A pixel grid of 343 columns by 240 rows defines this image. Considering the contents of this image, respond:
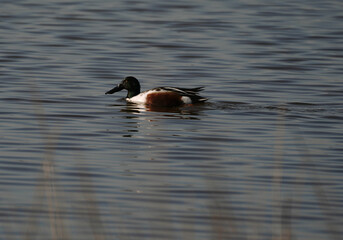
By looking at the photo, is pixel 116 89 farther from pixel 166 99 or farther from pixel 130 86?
pixel 166 99

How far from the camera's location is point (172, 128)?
9812 mm

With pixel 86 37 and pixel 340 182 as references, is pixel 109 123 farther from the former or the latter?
pixel 86 37

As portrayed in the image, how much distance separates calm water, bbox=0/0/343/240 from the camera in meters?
5.94

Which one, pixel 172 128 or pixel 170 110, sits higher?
pixel 172 128

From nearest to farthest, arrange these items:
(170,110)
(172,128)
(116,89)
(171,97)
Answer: (172,128) < (170,110) < (171,97) < (116,89)

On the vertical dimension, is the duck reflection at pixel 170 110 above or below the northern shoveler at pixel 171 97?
below

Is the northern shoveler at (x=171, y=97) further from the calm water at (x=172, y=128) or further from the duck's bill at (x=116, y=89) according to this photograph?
the duck's bill at (x=116, y=89)

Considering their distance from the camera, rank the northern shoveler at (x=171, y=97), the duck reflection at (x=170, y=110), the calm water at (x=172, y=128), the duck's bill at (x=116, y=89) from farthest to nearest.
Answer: the duck's bill at (x=116, y=89)
the northern shoveler at (x=171, y=97)
the duck reflection at (x=170, y=110)
the calm water at (x=172, y=128)

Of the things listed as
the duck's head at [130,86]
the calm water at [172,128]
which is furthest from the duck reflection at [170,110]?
the duck's head at [130,86]

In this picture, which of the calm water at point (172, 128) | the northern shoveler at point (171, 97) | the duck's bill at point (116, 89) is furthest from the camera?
the duck's bill at point (116, 89)

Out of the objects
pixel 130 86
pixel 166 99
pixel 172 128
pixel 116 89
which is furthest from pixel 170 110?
pixel 172 128

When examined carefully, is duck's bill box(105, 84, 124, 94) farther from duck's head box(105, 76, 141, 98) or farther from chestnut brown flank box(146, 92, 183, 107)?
chestnut brown flank box(146, 92, 183, 107)

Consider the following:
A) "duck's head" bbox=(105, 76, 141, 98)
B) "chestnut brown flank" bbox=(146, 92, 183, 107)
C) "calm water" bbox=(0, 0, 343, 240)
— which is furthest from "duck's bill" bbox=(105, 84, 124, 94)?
"chestnut brown flank" bbox=(146, 92, 183, 107)

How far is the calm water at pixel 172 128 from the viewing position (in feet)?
19.5
